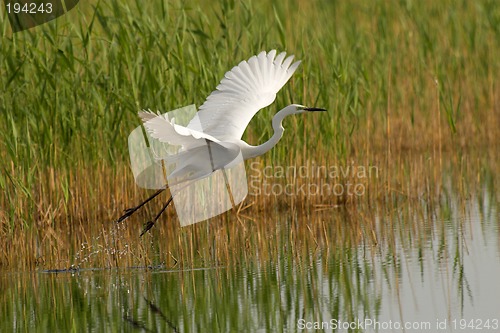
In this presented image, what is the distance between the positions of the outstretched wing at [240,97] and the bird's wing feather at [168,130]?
0.62 m

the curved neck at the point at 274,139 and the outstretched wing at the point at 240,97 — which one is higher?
the outstretched wing at the point at 240,97

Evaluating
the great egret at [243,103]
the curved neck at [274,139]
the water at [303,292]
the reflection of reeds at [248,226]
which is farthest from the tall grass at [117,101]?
the curved neck at [274,139]

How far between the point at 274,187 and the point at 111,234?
1653 mm

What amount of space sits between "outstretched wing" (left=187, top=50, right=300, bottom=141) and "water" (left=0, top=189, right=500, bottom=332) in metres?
1.00

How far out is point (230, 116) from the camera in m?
7.59

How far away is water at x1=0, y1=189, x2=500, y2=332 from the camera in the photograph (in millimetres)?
5656

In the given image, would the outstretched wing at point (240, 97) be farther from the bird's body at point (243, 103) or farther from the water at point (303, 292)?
the water at point (303, 292)

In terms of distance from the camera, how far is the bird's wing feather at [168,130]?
6227 mm

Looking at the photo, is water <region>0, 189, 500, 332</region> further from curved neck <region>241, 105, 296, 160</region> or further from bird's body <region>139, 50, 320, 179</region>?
bird's body <region>139, 50, 320, 179</region>

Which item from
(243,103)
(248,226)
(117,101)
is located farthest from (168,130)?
(248,226)

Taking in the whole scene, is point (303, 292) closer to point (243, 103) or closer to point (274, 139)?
point (274, 139)

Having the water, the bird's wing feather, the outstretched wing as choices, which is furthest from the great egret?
the water

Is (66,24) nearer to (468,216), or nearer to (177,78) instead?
(177,78)

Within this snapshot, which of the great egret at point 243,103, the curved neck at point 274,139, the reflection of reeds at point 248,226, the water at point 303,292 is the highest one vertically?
the great egret at point 243,103
